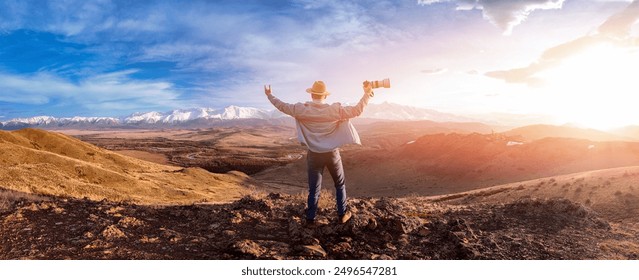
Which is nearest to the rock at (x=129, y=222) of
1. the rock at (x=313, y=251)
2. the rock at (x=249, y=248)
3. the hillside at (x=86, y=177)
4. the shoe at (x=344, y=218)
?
the rock at (x=249, y=248)

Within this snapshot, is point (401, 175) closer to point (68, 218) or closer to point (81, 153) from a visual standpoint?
point (81, 153)

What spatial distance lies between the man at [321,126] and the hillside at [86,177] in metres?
7.50

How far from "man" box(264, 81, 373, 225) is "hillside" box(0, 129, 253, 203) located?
7.50 m

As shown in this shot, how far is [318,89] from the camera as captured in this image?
5164 mm

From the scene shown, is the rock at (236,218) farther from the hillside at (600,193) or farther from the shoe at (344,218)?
the hillside at (600,193)

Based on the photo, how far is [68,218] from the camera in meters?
5.38

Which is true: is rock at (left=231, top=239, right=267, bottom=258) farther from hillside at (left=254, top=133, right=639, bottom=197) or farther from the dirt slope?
hillside at (left=254, top=133, right=639, bottom=197)

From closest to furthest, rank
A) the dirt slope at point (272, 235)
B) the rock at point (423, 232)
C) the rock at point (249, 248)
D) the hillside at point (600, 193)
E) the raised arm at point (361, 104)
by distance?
1. the rock at point (249, 248)
2. the dirt slope at point (272, 235)
3. the raised arm at point (361, 104)
4. the rock at point (423, 232)
5. the hillside at point (600, 193)

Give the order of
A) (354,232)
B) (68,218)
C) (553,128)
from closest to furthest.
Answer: (354,232) → (68,218) → (553,128)

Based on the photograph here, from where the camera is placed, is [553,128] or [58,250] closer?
[58,250]

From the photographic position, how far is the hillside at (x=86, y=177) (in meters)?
12.0

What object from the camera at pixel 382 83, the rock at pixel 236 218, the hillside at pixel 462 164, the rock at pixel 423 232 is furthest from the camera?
the hillside at pixel 462 164
